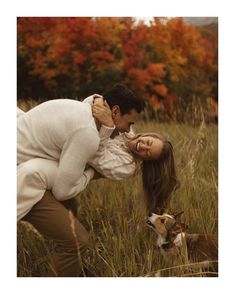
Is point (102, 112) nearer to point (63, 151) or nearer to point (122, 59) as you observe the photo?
point (63, 151)

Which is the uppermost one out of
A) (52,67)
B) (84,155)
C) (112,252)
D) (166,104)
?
(52,67)

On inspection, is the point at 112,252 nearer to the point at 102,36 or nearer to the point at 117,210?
the point at 117,210

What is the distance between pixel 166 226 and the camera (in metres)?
3.31

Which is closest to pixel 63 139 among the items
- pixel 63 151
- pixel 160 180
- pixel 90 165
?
pixel 63 151

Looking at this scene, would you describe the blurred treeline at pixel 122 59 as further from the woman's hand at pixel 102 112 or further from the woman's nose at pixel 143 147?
the woman's nose at pixel 143 147

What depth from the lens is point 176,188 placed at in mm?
3381

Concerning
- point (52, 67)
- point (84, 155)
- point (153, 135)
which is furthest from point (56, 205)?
point (52, 67)

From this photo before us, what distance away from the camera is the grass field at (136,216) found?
10.7 feet

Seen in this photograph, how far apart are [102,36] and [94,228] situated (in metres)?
1.24

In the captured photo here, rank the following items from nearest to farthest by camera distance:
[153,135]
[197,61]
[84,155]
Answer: [84,155]
[153,135]
[197,61]

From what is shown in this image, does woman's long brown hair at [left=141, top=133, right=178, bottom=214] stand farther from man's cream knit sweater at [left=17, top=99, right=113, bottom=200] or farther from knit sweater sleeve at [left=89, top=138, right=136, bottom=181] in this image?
man's cream knit sweater at [left=17, top=99, right=113, bottom=200]

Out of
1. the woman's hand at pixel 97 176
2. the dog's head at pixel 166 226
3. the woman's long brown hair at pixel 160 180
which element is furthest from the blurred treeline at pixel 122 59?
the dog's head at pixel 166 226

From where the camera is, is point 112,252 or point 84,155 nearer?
point 84,155

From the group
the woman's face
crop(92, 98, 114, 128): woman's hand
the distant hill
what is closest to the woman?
the woman's face
